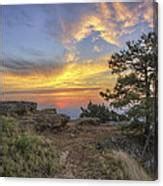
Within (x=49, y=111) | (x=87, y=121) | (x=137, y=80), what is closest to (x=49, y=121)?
(x=49, y=111)

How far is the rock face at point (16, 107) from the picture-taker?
6.68ft

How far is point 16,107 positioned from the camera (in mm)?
2045

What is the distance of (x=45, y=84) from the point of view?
6.69 feet

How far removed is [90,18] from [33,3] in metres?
0.22

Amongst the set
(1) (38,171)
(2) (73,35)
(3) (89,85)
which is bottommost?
(1) (38,171)

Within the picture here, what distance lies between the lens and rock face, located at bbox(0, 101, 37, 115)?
2.04 metres

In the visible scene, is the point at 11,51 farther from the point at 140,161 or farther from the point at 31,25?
the point at 140,161

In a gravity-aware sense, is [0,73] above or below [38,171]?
above

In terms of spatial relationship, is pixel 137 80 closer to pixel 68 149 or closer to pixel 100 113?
pixel 100 113

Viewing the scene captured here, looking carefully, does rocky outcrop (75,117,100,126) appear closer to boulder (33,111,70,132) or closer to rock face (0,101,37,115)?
boulder (33,111,70,132)

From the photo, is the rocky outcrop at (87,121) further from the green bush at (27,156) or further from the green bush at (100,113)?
the green bush at (27,156)

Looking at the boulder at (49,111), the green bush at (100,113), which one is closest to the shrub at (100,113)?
the green bush at (100,113)

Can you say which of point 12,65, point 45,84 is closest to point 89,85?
point 45,84

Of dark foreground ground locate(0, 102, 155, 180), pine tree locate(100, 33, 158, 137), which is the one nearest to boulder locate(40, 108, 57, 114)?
dark foreground ground locate(0, 102, 155, 180)
